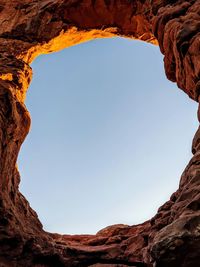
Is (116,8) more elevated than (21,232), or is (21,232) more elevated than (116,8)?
(116,8)

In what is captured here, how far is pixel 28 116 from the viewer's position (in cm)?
1986

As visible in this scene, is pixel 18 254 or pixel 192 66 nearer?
pixel 192 66

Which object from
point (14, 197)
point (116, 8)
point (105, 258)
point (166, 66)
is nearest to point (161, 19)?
point (166, 66)

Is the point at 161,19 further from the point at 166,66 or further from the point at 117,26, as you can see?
the point at 117,26

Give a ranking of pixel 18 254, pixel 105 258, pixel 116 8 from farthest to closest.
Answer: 1. pixel 116 8
2. pixel 105 258
3. pixel 18 254

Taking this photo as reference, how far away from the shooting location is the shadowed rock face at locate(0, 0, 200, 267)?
29.7ft

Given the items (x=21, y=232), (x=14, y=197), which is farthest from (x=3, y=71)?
(x=21, y=232)

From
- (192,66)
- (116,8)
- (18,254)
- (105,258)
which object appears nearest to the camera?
(192,66)

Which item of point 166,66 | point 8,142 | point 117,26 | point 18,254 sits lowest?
point 18,254

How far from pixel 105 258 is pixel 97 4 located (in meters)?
17.9

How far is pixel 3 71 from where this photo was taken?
21.2 metres

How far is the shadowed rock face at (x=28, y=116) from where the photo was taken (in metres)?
9.06

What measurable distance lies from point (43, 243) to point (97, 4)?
17457 millimetres

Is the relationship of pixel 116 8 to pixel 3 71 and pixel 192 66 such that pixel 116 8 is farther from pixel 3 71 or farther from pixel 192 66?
pixel 192 66
